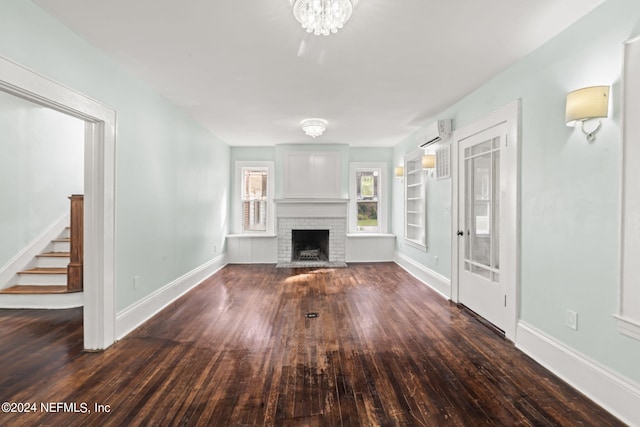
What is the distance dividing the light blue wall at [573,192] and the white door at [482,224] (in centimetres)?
35

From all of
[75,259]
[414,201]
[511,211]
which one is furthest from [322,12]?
[414,201]

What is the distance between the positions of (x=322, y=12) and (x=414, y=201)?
424cm

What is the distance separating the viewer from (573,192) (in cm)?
212

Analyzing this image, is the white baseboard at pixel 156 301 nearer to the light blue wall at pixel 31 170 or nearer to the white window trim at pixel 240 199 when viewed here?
the white window trim at pixel 240 199

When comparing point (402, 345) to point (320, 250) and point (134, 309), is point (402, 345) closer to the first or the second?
point (134, 309)

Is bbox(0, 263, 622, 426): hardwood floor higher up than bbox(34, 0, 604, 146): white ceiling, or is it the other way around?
bbox(34, 0, 604, 146): white ceiling

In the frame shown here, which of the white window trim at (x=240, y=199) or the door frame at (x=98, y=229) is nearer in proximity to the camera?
the door frame at (x=98, y=229)

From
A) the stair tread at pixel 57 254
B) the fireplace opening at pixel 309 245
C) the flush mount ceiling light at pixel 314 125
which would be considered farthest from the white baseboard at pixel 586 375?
the stair tread at pixel 57 254

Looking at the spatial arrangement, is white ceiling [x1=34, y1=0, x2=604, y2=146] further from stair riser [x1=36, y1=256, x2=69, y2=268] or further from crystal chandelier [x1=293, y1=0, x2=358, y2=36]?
stair riser [x1=36, y1=256, x2=69, y2=268]

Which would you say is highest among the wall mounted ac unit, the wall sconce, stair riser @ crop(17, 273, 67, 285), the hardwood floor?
the wall mounted ac unit

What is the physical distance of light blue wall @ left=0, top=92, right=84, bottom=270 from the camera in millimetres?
3770

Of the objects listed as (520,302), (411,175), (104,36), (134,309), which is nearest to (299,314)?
(134,309)

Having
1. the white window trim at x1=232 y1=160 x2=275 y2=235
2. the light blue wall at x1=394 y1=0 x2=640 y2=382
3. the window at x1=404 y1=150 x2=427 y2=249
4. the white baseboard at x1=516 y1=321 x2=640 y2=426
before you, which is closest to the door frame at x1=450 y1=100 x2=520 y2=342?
the light blue wall at x1=394 y1=0 x2=640 y2=382

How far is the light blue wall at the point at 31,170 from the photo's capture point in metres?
3.77
